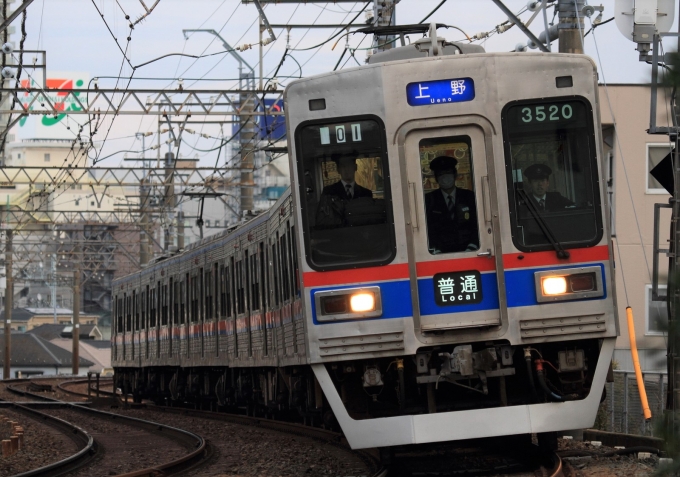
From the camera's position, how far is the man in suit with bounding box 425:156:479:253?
26.8ft

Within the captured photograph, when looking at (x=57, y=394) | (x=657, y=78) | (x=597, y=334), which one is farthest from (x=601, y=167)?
(x=57, y=394)

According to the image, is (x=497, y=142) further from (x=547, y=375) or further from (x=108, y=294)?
(x=108, y=294)

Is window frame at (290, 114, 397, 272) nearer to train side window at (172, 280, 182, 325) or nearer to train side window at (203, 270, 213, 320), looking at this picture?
train side window at (203, 270, 213, 320)

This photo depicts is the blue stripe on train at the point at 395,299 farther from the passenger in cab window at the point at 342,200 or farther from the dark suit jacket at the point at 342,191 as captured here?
the dark suit jacket at the point at 342,191

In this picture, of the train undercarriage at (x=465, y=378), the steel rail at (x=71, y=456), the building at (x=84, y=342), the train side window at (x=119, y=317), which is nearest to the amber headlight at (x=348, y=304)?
the train undercarriage at (x=465, y=378)

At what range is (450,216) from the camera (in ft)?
26.8

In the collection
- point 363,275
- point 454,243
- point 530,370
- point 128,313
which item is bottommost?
point 530,370

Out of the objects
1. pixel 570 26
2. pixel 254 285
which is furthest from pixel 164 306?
pixel 570 26

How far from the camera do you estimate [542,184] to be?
8211mm

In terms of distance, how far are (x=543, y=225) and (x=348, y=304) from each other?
1475 millimetres

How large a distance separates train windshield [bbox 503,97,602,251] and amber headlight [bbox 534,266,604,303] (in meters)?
0.22

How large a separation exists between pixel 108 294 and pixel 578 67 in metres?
90.3

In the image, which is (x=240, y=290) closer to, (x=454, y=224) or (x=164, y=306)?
(x=164, y=306)

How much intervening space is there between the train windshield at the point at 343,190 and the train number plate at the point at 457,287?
0.48 m
